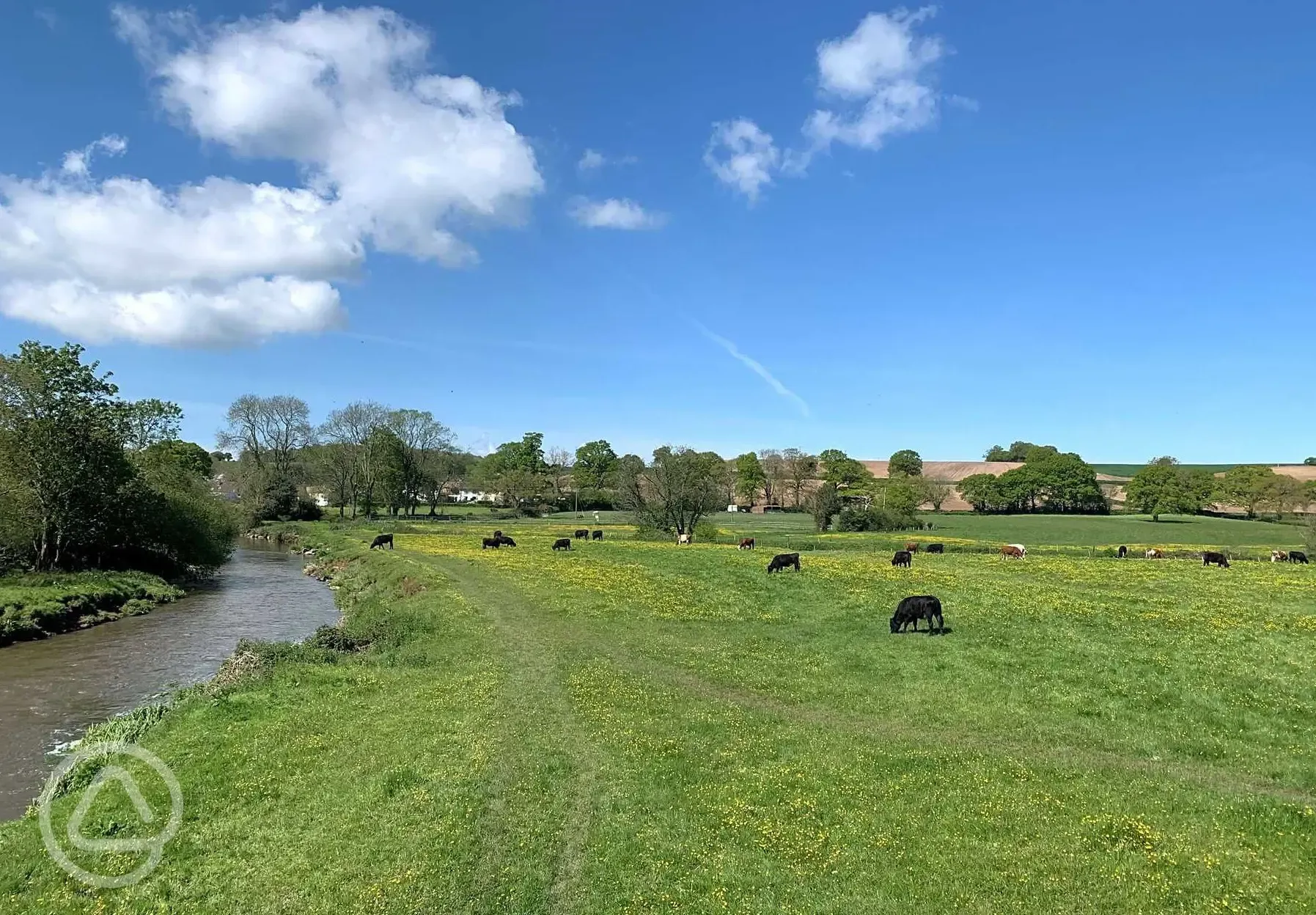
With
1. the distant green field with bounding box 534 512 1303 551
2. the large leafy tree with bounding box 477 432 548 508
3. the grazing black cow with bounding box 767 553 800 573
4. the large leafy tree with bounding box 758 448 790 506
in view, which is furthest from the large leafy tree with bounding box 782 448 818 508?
A: the grazing black cow with bounding box 767 553 800 573

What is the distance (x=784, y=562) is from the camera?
42.0 meters

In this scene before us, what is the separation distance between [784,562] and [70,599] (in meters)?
36.2

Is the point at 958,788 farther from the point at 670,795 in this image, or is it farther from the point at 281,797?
the point at 281,797

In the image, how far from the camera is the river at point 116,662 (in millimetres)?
17656

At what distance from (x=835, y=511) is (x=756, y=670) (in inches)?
2756

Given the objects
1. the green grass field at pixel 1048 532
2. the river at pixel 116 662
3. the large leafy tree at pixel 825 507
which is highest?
the large leafy tree at pixel 825 507

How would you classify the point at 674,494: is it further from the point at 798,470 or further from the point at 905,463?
the point at 905,463

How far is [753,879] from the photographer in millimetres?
9906

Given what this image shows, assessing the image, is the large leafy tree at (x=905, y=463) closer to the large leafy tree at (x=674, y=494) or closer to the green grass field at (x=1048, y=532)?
the green grass field at (x=1048, y=532)

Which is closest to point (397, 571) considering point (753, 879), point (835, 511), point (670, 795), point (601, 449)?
point (670, 795)

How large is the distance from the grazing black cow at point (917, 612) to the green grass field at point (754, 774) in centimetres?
75

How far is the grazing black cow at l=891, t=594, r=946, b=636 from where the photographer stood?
81.3 ft

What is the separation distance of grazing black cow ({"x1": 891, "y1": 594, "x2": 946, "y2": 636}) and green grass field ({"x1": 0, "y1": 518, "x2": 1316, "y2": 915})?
75 centimetres

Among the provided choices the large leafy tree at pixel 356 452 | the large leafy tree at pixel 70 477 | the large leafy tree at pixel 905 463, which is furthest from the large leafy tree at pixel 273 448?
the large leafy tree at pixel 905 463
